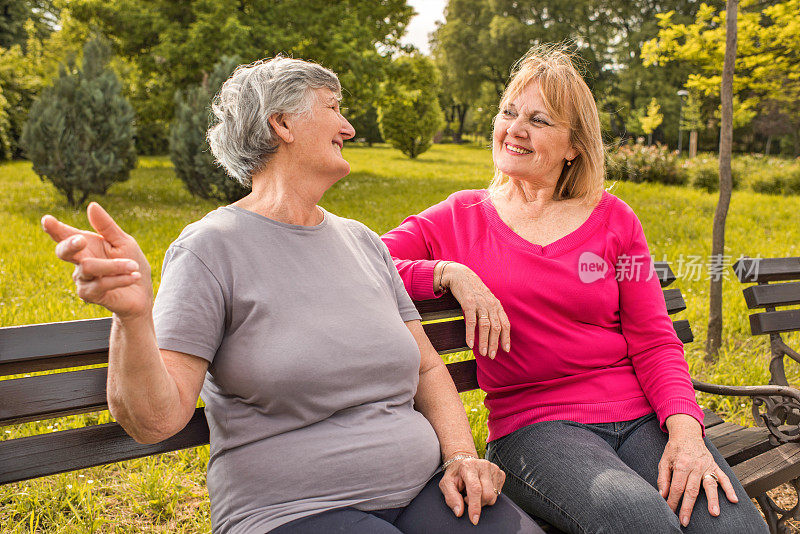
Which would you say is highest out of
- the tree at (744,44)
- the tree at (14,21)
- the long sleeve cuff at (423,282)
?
the tree at (14,21)

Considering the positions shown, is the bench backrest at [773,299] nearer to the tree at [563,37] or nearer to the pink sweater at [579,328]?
the pink sweater at [579,328]

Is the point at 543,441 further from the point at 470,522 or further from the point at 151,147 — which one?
the point at 151,147

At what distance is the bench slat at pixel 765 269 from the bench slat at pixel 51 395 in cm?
298

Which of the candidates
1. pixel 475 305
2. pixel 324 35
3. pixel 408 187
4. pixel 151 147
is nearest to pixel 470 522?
pixel 475 305

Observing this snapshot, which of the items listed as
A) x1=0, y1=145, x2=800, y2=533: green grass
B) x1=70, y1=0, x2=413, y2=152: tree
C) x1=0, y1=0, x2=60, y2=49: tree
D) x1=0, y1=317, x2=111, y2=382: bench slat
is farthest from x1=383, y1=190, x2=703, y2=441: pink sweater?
x1=0, y1=0, x2=60, y2=49: tree

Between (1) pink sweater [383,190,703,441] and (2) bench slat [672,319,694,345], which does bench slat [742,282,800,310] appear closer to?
(2) bench slat [672,319,694,345]

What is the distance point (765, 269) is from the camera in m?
3.35

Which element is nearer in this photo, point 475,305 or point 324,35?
point 475,305

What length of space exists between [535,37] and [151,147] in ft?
83.0

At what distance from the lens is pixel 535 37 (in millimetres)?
41188

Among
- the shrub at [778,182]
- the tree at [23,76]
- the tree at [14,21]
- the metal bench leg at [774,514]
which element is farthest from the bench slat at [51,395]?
the tree at [14,21]

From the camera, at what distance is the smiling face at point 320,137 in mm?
1905

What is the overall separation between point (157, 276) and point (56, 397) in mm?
4345

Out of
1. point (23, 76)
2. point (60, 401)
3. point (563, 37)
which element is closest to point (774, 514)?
point (60, 401)
